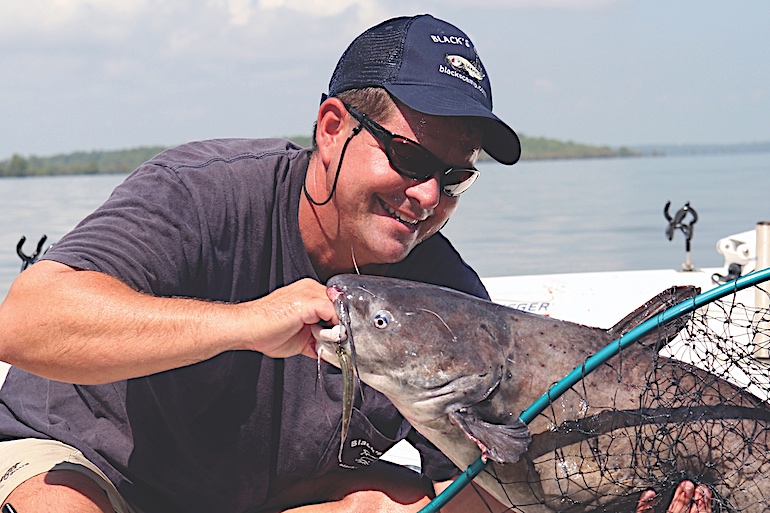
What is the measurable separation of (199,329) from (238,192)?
29.4 inches

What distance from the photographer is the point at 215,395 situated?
2932 millimetres

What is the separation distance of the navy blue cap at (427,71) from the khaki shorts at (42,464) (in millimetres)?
1428

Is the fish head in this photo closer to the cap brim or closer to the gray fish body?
the gray fish body

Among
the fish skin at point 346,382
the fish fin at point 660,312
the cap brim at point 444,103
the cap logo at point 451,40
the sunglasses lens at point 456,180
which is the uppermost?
the cap logo at point 451,40

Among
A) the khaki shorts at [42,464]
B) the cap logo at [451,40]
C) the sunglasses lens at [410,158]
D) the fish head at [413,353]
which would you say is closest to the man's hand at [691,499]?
the fish head at [413,353]

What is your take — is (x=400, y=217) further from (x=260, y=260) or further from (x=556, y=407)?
(x=556, y=407)

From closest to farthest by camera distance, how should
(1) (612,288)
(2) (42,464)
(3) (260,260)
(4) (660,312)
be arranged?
(4) (660,312), (2) (42,464), (3) (260,260), (1) (612,288)

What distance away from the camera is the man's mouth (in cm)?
290

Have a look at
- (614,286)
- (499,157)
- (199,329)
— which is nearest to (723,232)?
(614,286)

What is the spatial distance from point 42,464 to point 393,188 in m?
1.35

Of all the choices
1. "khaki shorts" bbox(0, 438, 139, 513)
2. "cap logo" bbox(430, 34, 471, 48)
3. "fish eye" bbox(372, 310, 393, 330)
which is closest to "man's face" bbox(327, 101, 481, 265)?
"cap logo" bbox(430, 34, 471, 48)

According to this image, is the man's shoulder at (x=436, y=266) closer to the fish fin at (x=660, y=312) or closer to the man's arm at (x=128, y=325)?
the fish fin at (x=660, y=312)

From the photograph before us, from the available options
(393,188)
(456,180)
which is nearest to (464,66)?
(456,180)

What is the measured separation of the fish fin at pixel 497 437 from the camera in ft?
7.61
